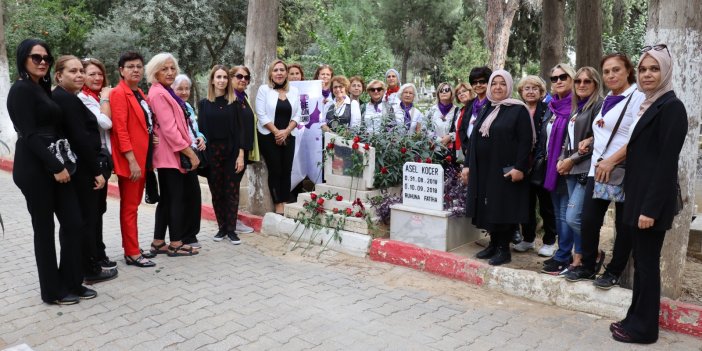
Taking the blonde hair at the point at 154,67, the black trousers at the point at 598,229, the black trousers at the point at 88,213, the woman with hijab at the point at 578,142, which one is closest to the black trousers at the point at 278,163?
the blonde hair at the point at 154,67

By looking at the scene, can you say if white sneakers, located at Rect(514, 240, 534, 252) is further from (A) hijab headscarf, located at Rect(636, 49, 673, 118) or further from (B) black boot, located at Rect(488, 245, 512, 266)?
(A) hijab headscarf, located at Rect(636, 49, 673, 118)

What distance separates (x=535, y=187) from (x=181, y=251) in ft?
11.9

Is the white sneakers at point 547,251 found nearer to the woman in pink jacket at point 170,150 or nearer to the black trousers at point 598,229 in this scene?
the black trousers at point 598,229

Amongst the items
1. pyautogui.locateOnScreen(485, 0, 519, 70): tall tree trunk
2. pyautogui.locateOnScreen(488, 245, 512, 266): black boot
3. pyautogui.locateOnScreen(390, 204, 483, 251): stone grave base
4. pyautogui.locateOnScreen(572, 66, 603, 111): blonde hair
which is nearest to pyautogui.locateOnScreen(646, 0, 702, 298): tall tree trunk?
pyautogui.locateOnScreen(572, 66, 603, 111): blonde hair

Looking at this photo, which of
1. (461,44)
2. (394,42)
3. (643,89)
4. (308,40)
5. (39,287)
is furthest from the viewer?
(394,42)

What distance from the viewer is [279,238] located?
20.8 feet

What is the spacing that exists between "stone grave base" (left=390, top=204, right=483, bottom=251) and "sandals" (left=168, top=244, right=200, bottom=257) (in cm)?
209

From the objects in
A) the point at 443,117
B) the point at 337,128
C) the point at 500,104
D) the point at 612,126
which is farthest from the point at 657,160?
the point at 337,128

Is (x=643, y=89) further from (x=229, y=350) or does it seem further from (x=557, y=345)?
(x=229, y=350)

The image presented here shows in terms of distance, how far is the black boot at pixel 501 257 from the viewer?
493 centimetres

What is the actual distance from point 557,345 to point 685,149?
1.74 meters

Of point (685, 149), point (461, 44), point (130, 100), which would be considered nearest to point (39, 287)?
point (130, 100)

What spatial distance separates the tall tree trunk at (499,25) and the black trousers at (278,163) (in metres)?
10.9

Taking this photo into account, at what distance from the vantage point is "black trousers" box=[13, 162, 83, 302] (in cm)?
402
